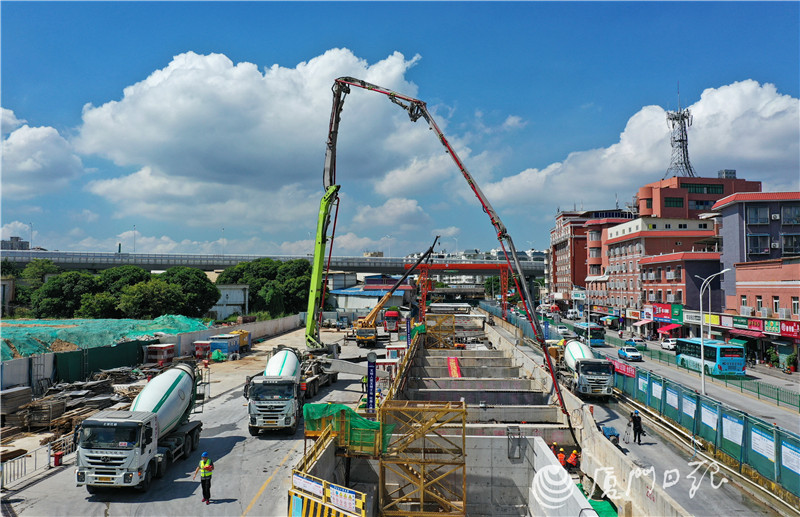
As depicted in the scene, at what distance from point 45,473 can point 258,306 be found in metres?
75.6

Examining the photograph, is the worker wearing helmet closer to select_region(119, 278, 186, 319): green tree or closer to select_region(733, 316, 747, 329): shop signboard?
select_region(733, 316, 747, 329): shop signboard

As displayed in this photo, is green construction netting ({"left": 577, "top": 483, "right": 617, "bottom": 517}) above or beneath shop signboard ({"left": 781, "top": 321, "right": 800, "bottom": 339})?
beneath

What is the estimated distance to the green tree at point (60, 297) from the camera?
6912 cm

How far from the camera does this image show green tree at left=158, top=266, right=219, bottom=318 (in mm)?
71500

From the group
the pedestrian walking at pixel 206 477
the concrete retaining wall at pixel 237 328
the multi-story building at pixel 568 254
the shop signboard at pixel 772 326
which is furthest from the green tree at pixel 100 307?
the multi-story building at pixel 568 254

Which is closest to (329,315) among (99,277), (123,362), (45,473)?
(99,277)

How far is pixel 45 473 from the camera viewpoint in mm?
18297

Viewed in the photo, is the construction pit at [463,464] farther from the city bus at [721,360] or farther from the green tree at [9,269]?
the green tree at [9,269]

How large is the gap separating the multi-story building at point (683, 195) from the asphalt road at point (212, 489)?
77455mm

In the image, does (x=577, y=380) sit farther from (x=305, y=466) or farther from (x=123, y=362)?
(x=123, y=362)

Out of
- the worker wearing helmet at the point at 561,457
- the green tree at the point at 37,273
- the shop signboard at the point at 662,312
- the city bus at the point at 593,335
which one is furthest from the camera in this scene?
the green tree at the point at 37,273

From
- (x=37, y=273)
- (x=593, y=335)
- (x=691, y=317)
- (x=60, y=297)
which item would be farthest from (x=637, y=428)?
(x=37, y=273)

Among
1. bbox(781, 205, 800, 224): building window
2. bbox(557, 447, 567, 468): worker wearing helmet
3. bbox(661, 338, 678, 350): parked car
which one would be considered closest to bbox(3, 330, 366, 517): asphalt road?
bbox(557, 447, 567, 468): worker wearing helmet

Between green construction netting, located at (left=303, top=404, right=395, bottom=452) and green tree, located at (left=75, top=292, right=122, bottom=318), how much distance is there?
59020mm
